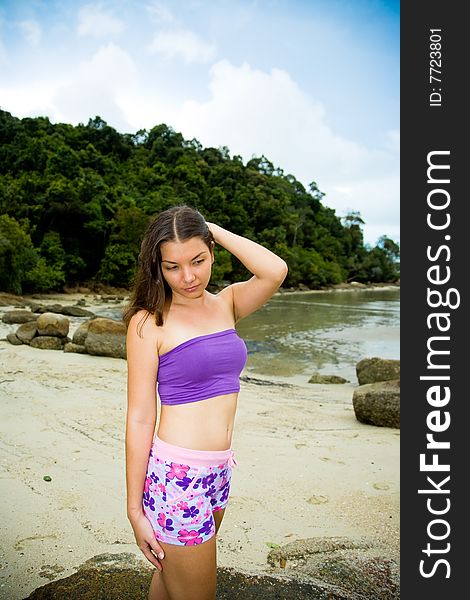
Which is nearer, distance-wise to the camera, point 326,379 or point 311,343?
point 326,379

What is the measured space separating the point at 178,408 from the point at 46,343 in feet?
33.6

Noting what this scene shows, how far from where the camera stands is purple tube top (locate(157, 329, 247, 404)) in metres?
1.75

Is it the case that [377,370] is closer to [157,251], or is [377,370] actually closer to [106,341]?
[106,341]

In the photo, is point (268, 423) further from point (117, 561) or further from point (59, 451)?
point (117, 561)

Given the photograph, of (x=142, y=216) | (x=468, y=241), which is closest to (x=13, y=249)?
(x=142, y=216)

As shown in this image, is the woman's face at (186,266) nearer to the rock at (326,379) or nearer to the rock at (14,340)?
the rock at (326,379)

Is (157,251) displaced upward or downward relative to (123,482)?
upward

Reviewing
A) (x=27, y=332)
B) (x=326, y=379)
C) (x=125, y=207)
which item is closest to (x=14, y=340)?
(x=27, y=332)

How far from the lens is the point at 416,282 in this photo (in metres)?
1.86

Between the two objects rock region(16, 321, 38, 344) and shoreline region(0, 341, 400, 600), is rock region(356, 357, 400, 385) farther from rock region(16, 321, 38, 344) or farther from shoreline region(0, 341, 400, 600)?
rock region(16, 321, 38, 344)

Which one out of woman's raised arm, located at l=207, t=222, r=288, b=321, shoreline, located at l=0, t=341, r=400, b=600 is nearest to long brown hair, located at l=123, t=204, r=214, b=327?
woman's raised arm, located at l=207, t=222, r=288, b=321

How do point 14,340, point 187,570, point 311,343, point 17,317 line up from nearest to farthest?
1. point 187,570
2. point 14,340
3. point 17,317
4. point 311,343

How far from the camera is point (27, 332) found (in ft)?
38.3

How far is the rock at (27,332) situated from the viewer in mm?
11516
